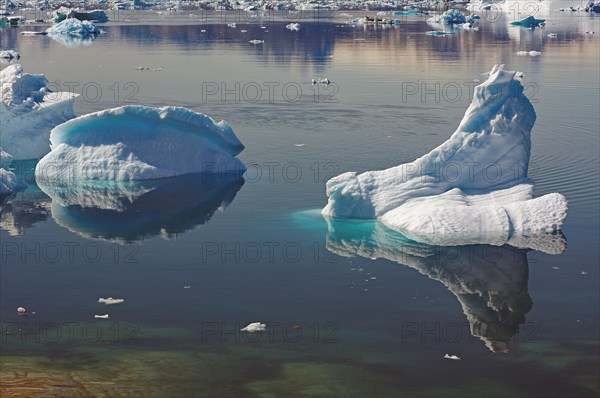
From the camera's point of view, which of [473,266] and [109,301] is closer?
[109,301]

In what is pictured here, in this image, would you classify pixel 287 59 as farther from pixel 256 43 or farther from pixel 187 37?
pixel 187 37

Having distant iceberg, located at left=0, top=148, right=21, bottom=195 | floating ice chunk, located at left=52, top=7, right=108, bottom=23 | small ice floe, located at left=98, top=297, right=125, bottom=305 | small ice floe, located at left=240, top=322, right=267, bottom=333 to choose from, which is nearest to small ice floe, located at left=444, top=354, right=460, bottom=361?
small ice floe, located at left=240, top=322, right=267, bottom=333

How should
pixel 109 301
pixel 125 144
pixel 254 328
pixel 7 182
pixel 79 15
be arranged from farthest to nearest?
pixel 79 15
pixel 125 144
pixel 7 182
pixel 109 301
pixel 254 328

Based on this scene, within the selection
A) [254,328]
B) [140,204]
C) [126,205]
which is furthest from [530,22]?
[254,328]

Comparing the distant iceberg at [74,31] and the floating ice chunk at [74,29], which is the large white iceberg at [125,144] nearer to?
the distant iceberg at [74,31]

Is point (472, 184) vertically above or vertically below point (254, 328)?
above

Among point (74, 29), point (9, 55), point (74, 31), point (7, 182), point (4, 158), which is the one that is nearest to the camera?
point (7, 182)

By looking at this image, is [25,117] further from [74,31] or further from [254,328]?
[74,31]

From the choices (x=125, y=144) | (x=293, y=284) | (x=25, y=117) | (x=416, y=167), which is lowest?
(x=293, y=284)
